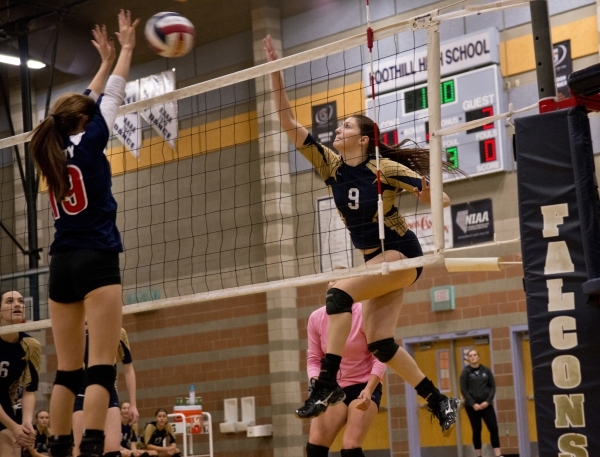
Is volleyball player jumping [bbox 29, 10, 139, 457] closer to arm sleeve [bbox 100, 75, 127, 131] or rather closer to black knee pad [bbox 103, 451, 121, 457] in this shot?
arm sleeve [bbox 100, 75, 127, 131]

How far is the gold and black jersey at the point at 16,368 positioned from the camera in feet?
22.3

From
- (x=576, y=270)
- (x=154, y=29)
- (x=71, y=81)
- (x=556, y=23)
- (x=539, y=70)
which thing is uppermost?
Answer: (x=71, y=81)

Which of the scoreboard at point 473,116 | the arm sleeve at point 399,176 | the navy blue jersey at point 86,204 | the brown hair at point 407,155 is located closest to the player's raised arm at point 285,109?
the brown hair at point 407,155

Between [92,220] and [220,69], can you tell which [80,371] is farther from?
[220,69]

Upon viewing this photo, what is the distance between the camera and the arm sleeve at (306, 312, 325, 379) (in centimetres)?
636

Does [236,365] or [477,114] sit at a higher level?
[477,114]

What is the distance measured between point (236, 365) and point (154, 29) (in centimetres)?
1088

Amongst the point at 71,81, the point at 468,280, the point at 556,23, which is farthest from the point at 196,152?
the point at 556,23

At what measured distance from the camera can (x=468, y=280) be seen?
13.9 meters

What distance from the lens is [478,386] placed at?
12828mm

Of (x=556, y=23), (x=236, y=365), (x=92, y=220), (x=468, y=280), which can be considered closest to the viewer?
(x=92, y=220)

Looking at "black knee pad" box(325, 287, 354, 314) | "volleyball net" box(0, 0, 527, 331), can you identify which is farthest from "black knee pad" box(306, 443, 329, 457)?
"volleyball net" box(0, 0, 527, 331)

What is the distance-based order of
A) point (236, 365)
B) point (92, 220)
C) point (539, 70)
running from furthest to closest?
point (236, 365) < point (539, 70) < point (92, 220)

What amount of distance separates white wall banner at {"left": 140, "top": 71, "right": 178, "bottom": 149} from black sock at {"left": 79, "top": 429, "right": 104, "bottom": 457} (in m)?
11.8
